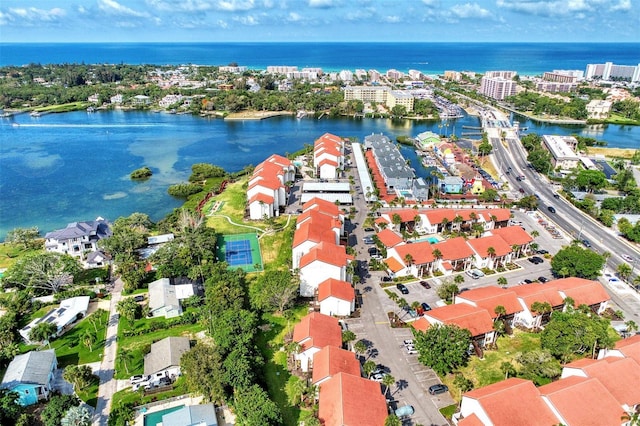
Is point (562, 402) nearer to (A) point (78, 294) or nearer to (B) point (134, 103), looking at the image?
(A) point (78, 294)

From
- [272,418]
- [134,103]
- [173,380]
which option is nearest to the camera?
[272,418]

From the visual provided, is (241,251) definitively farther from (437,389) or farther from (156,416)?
(437,389)

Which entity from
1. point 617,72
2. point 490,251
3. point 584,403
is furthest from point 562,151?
point 617,72

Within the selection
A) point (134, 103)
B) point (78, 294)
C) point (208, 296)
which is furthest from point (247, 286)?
point (134, 103)

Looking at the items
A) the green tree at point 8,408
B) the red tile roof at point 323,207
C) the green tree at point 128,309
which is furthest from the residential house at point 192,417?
the red tile roof at point 323,207

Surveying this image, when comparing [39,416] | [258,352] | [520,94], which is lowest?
[39,416]

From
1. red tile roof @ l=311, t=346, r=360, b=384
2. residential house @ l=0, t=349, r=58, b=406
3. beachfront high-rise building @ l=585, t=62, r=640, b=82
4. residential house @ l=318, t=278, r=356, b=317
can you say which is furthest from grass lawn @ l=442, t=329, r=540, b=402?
beachfront high-rise building @ l=585, t=62, r=640, b=82

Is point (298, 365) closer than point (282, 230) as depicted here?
Yes
